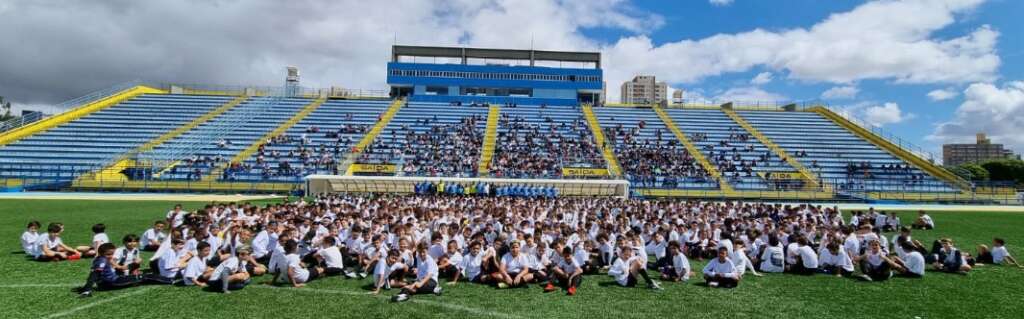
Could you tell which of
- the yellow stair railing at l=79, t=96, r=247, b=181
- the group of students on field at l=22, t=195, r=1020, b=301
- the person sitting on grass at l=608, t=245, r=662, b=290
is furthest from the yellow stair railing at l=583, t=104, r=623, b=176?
the yellow stair railing at l=79, t=96, r=247, b=181

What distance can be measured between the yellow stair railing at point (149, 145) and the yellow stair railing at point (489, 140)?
78.0 feet

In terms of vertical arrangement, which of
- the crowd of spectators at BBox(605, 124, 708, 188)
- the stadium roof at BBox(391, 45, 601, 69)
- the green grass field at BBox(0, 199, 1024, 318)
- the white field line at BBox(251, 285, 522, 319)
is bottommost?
the white field line at BBox(251, 285, 522, 319)

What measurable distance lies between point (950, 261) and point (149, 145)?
48991 millimetres

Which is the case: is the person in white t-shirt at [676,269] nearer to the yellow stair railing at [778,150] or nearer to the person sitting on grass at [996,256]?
the person sitting on grass at [996,256]

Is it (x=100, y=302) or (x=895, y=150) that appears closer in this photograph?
(x=100, y=302)

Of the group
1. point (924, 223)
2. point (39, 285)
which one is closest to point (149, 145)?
point (39, 285)

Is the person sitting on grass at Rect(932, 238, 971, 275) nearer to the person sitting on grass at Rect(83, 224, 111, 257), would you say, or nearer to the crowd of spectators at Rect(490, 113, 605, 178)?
the person sitting on grass at Rect(83, 224, 111, 257)

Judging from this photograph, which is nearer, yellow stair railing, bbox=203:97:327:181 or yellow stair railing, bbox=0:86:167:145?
yellow stair railing, bbox=203:97:327:181

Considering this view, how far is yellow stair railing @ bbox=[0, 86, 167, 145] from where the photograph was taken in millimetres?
41469

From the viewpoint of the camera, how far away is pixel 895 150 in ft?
152

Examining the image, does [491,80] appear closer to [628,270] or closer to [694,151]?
[694,151]

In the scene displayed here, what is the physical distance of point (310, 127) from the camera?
46844 millimetres

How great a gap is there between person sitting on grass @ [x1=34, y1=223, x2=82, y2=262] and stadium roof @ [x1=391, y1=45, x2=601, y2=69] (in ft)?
169

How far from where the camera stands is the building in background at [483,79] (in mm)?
59500
